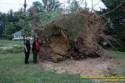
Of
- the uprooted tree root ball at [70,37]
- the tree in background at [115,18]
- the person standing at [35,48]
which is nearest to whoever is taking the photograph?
the person standing at [35,48]

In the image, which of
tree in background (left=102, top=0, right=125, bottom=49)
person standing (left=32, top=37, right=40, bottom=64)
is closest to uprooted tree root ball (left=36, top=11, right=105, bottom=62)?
person standing (left=32, top=37, right=40, bottom=64)

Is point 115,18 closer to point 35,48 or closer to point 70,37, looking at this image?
point 70,37

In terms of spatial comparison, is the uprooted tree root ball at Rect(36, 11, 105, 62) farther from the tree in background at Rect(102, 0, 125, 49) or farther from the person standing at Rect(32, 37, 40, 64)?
the tree in background at Rect(102, 0, 125, 49)

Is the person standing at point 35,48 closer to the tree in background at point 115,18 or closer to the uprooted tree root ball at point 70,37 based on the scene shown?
the uprooted tree root ball at point 70,37

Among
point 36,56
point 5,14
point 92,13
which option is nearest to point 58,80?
point 36,56

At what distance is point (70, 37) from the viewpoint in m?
21.4

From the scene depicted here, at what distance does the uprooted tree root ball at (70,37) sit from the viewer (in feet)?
69.1

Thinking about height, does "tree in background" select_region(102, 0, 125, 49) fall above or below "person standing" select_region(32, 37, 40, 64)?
above

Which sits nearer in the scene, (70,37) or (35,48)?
(35,48)

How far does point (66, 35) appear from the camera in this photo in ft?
70.2

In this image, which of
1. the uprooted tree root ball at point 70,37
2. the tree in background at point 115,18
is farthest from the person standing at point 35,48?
the tree in background at point 115,18

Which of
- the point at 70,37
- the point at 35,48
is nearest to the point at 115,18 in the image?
the point at 70,37

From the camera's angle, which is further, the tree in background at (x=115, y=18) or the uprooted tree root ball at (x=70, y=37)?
the tree in background at (x=115, y=18)

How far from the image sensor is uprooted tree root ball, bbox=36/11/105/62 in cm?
2106
